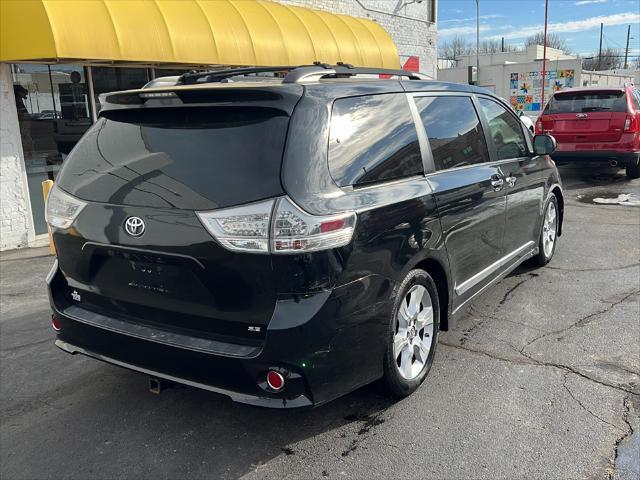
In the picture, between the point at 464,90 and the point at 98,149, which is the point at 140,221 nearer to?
the point at 98,149

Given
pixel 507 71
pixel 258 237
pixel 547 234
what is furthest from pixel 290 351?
pixel 507 71

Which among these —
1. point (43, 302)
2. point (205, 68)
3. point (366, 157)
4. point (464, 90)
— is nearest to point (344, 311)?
point (366, 157)

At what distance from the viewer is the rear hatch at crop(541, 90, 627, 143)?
10.9 meters

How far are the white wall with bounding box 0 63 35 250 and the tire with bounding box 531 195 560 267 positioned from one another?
689 centimetres

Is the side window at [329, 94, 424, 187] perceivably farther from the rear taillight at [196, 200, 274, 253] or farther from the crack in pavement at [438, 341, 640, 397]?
the crack in pavement at [438, 341, 640, 397]

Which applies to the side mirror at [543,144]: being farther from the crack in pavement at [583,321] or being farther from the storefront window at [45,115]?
the storefront window at [45,115]

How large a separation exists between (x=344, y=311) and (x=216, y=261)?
66 cm

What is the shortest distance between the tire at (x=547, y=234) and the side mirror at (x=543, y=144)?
0.62 metres

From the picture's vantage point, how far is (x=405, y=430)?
3.18m

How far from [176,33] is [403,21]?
9.86m

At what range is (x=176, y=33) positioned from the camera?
28.4 ft

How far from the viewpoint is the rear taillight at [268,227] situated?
102 inches

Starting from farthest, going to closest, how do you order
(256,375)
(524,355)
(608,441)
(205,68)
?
(205,68)
(524,355)
(608,441)
(256,375)

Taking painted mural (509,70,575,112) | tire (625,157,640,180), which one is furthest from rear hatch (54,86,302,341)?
painted mural (509,70,575,112)
